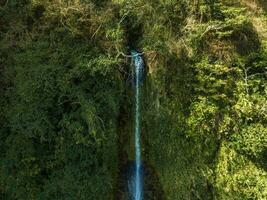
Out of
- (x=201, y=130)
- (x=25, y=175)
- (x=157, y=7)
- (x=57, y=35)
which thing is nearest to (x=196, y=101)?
(x=201, y=130)

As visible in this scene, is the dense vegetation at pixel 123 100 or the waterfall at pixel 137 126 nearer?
the dense vegetation at pixel 123 100

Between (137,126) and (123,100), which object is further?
(137,126)

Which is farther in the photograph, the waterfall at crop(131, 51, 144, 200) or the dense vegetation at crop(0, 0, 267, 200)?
the waterfall at crop(131, 51, 144, 200)

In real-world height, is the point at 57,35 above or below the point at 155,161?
above

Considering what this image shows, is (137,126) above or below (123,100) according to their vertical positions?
below

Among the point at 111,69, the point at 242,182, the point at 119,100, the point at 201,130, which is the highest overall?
the point at 111,69

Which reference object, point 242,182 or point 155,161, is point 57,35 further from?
point 242,182

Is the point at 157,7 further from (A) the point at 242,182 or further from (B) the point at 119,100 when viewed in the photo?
(A) the point at 242,182
